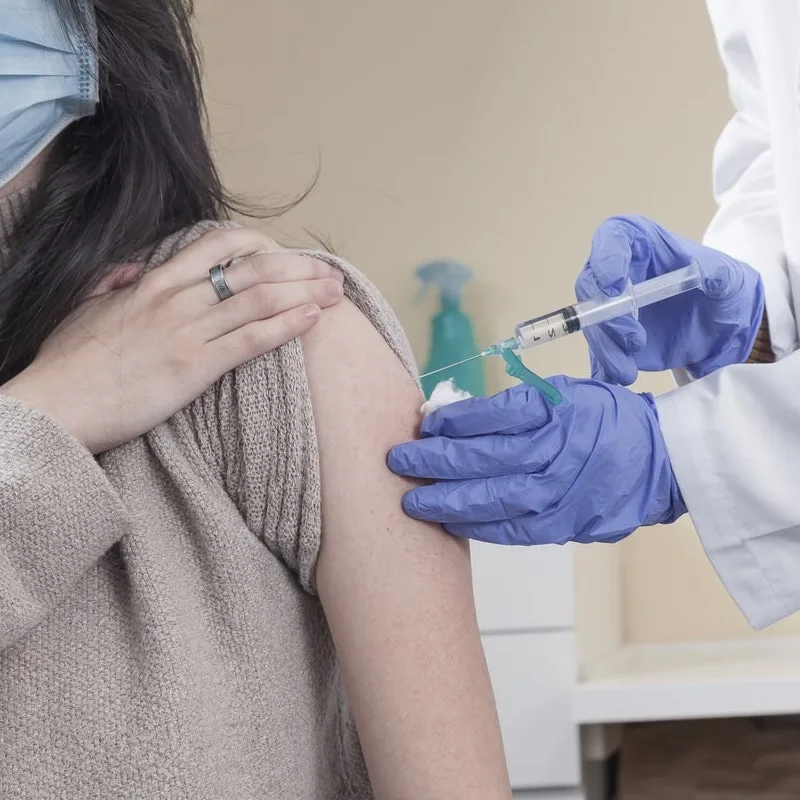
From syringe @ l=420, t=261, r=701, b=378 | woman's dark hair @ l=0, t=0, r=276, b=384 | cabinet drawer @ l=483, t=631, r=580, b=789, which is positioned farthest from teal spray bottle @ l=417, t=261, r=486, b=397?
woman's dark hair @ l=0, t=0, r=276, b=384

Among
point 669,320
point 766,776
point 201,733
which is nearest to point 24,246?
point 201,733

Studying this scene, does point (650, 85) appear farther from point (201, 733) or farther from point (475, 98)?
point (201, 733)

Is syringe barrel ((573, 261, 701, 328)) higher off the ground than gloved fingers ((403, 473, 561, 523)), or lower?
higher

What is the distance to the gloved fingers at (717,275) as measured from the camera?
1195mm

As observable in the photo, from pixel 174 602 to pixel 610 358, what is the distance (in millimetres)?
606

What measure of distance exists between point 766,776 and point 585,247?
4.20ft

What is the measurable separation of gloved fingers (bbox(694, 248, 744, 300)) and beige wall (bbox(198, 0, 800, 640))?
1.17 meters

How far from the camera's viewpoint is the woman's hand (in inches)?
31.6

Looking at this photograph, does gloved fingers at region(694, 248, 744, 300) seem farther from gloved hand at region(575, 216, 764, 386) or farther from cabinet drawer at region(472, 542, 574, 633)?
cabinet drawer at region(472, 542, 574, 633)

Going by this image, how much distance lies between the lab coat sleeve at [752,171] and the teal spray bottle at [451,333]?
774 mm

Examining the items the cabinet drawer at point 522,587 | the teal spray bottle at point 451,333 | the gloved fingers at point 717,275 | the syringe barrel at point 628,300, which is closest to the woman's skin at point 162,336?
the syringe barrel at point 628,300

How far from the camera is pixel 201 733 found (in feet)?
2.46

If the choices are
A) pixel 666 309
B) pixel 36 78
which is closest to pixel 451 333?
pixel 666 309

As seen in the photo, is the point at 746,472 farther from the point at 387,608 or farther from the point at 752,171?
the point at 752,171
